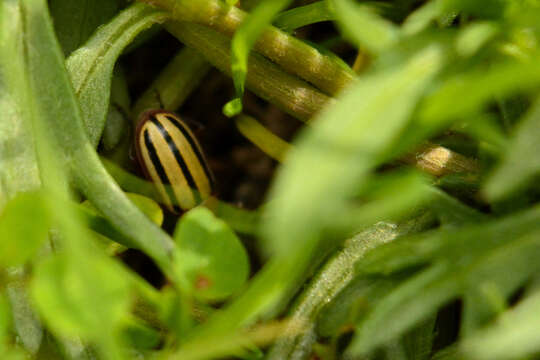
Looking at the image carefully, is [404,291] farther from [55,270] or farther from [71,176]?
[71,176]

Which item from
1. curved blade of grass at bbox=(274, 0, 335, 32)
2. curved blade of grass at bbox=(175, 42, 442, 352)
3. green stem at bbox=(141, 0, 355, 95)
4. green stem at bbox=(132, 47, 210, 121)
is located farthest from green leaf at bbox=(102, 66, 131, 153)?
curved blade of grass at bbox=(175, 42, 442, 352)

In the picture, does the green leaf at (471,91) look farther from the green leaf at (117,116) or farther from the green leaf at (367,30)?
the green leaf at (117,116)

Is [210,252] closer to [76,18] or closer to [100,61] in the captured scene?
[100,61]

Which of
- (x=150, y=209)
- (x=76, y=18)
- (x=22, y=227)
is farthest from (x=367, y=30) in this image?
(x=76, y=18)

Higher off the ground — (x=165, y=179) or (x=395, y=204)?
(x=395, y=204)

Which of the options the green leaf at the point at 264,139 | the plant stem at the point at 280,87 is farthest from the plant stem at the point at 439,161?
the green leaf at the point at 264,139

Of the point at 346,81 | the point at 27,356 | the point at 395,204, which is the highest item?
the point at 395,204

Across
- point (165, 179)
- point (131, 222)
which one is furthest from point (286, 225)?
point (165, 179)
